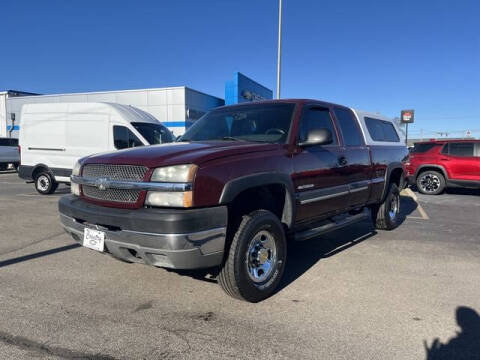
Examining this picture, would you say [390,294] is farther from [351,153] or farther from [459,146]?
[459,146]

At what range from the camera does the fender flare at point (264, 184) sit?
287cm

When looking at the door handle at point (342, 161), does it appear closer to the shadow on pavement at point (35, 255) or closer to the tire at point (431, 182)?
the shadow on pavement at point (35, 255)

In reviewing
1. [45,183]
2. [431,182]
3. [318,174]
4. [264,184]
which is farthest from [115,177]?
[431,182]

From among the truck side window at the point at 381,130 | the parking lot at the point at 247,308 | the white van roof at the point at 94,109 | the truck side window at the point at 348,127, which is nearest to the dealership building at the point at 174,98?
the white van roof at the point at 94,109

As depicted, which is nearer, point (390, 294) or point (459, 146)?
point (390, 294)

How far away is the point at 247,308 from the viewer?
3102 mm

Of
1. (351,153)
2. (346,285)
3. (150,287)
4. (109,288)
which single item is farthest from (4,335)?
(351,153)

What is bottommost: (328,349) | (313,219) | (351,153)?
(328,349)

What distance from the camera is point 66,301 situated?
3.19 metres

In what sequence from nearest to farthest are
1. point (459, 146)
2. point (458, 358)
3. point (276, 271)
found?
point (458, 358), point (276, 271), point (459, 146)

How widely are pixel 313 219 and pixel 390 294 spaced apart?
1.09 metres

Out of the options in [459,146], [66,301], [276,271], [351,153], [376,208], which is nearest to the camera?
[66,301]

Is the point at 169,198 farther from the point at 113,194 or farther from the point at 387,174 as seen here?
the point at 387,174

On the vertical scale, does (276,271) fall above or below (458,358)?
above
